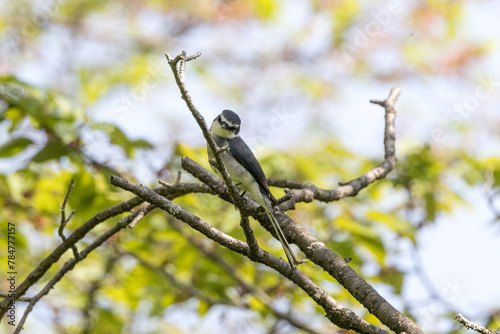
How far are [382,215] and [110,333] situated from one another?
10.4 feet

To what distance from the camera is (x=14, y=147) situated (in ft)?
13.7

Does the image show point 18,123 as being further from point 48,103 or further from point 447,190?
point 447,190

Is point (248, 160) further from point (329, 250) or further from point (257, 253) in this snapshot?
point (257, 253)

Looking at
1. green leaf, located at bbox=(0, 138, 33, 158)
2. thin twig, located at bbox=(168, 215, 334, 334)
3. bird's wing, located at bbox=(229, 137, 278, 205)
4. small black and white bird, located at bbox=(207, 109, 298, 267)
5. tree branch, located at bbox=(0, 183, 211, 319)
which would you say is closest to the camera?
tree branch, located at bbox=(0, 183, 211, 319)

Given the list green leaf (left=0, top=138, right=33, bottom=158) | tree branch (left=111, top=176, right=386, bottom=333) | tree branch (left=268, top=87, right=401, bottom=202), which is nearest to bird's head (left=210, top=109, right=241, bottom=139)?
tree branch (left=268, top=87, right=401, bottom=202)

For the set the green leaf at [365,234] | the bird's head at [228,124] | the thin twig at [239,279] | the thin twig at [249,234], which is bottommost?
the thin twig at [249,234]

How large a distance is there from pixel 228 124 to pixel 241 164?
57 cm

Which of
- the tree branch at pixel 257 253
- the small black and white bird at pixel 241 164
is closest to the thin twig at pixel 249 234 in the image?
the tree branch at pixel 257 253

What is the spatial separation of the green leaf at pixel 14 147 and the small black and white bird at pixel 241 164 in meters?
1.52

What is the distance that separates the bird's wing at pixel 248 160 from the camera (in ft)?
12.0

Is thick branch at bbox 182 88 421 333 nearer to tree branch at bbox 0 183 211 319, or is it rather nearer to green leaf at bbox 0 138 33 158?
tree branch at bbox 0 183 211 319

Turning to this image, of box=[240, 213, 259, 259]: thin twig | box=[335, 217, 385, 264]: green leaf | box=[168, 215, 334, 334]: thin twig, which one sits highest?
box=[335, 217, 385, 264]: green leaf

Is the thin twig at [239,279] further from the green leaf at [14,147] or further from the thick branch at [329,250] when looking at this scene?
the green leaf at [14,147]

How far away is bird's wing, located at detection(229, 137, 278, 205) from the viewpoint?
365 centimetres
